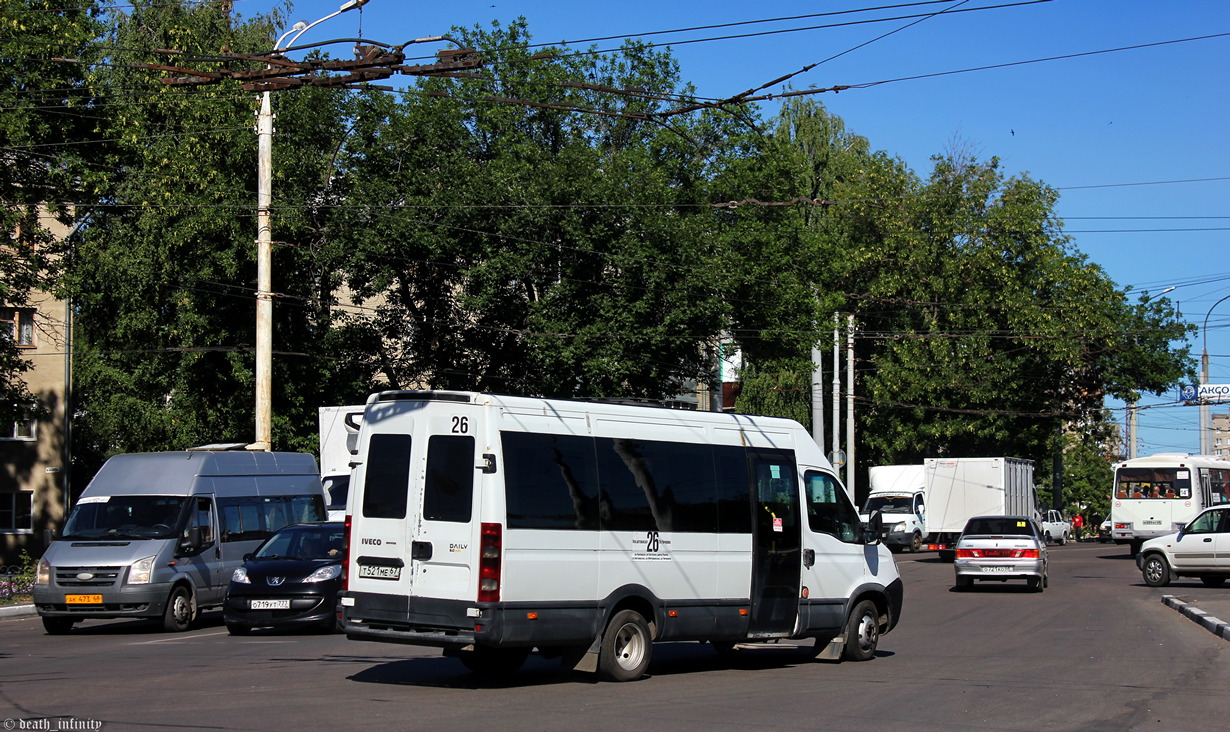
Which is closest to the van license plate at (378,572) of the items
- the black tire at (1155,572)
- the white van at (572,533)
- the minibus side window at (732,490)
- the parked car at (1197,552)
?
the white van at (572,533)

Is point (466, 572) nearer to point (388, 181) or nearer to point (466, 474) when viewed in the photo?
point (466, 474)

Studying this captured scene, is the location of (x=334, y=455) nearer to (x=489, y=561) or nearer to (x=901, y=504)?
(x=489, y=561)

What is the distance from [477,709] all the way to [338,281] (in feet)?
95.2

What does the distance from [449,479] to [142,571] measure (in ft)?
30.0

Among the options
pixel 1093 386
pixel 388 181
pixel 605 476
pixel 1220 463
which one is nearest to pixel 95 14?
pixel 388 181

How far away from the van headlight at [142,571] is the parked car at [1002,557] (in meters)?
17.0

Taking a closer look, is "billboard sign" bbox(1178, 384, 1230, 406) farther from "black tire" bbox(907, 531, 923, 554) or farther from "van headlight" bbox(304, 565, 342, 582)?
"van headlight" bbox(304, 565, 342, 582)

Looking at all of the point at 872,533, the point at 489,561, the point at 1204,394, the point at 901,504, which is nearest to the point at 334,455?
the point at 872,533

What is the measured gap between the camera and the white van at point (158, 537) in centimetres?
1809

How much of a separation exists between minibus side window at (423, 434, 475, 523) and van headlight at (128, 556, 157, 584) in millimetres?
8872

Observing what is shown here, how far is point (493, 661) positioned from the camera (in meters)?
12.4

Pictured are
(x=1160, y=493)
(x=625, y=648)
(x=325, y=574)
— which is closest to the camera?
(x=625, y=648)

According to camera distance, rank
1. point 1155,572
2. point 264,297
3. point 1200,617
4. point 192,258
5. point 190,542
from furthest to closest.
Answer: point 192,258 → point 1155,572 → point 264,297 → point 1200,617 → point 190,542

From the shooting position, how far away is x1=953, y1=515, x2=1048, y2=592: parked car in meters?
27.7
